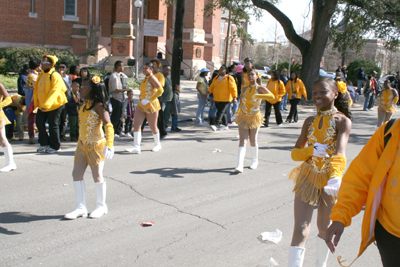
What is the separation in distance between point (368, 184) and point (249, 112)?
4991 mm

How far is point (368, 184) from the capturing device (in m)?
2.70

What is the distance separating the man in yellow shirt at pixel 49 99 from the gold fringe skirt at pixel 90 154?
3.48 m

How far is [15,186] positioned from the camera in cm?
647

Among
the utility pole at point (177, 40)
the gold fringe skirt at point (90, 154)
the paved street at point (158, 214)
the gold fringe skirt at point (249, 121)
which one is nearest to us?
the paved street at point (158, 214)

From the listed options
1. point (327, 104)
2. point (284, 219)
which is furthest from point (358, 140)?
point (327, 104)

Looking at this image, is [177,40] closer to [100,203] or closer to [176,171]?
[176,171]

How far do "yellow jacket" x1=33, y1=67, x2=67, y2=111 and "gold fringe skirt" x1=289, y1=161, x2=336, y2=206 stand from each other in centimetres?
609

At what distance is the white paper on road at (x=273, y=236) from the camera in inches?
187

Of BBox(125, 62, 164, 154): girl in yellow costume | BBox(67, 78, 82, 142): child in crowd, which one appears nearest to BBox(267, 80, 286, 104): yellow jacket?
BBox(125, 62, 164, 154): girl in yellow costume

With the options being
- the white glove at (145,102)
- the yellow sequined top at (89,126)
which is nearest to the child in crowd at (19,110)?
the white glove at (145,102)

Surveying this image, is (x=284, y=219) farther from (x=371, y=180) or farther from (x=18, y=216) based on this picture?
(x=18, y=216)

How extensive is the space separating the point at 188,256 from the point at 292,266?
1.19 m

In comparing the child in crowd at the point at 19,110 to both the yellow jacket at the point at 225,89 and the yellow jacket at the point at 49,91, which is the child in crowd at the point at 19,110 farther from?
the yellow jacket at the point at 225,89

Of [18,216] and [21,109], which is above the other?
[21,109]
